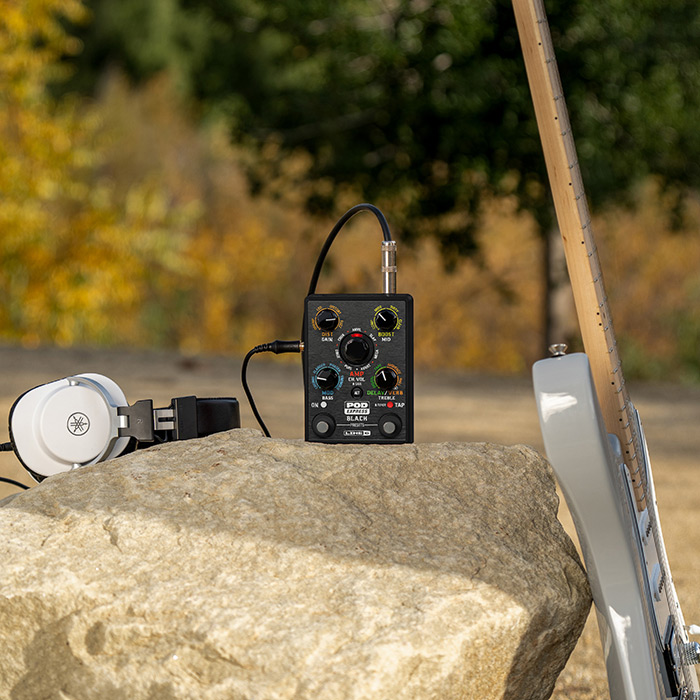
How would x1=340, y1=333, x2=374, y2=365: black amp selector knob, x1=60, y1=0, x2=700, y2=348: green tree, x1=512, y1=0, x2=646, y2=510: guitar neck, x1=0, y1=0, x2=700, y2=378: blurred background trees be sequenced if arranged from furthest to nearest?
x1=0, y1=0, x2=700, y2=378: blurred background trees → x1=60, y1=0, x2=700, y2=348: green tree → x1=340, y1=333, x2=374, y2=365: black amp selector knob → x1=512, y1=0, x2=646, y2=510: guitar neck

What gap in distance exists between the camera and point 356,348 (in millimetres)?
2102

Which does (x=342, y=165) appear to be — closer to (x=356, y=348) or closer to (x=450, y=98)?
(x=450, y=98)

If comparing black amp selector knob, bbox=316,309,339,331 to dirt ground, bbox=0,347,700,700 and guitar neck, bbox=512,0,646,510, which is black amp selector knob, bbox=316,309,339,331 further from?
dirt ground, bbox=0,347,700,700

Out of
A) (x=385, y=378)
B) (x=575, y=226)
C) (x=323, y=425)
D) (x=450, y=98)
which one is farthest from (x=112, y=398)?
(x=450, y=98)

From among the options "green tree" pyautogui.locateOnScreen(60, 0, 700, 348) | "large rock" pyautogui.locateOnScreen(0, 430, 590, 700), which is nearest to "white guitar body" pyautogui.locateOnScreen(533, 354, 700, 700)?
"large rock" pyautogui.locateOnScreen(0, 430, 590, 700)

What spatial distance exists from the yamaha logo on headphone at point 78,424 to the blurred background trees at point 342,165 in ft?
17.6

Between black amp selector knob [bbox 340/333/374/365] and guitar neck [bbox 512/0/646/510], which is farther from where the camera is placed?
black amp selector knob [bbox 340/333/374/365]

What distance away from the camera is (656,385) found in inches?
341

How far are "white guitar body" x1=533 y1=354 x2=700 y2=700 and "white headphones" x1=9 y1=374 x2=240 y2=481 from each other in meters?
0.99

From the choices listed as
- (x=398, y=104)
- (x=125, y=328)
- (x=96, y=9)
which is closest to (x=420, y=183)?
(x=398, y=104)

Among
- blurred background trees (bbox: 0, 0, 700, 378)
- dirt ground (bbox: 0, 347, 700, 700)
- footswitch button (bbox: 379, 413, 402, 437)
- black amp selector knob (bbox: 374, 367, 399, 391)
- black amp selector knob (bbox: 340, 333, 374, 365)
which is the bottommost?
dirt ground (bbox: 0, 347, 700, 700)

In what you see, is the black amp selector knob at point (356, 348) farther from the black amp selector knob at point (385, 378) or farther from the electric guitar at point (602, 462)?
the electric guitar at point (602, 462)

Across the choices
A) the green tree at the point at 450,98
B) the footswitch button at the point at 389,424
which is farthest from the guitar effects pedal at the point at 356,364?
the green tree at the point at 450,98

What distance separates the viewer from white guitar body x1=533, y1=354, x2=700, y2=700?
58.9 inches
